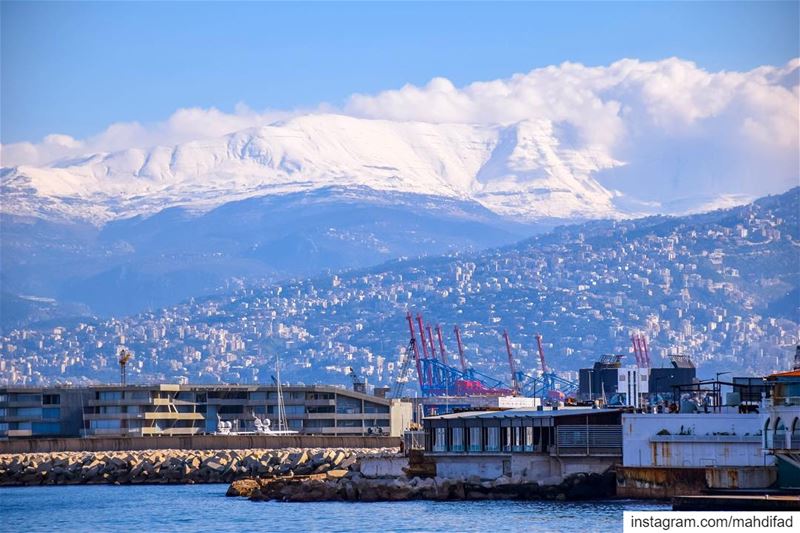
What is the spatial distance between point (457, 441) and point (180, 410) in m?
57.2

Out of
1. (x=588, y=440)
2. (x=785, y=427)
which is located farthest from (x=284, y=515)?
(x=785, y=427)

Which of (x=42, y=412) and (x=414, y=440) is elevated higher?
(x=42, y=412)

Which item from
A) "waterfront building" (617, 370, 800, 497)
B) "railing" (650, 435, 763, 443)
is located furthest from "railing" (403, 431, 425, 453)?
"railing" (650, 435, 763, 443)

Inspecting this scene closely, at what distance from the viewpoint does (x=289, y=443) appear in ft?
333

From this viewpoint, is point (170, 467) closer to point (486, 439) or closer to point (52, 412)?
point (486, 439)

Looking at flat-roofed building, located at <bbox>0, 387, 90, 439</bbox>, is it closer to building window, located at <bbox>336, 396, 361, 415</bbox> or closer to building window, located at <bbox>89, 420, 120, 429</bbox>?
building window, located at <bbox>89, 420, 120, 429</bbox>

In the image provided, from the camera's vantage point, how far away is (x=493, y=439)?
220 feet

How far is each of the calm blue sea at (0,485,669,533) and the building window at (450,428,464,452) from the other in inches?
141

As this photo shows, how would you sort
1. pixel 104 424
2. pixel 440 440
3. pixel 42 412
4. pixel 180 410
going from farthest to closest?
pixel 180 410
pixel 42 412
pixel 104 424
pixel 440 440

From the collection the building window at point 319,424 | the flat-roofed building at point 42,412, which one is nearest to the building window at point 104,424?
the flat-roofed building at point 42,412

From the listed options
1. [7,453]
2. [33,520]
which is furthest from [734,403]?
[7,453]

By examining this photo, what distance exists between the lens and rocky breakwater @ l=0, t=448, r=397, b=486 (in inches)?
3401

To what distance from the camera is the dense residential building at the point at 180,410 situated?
392 ft

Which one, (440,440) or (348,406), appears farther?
(348,406)
